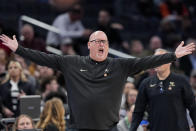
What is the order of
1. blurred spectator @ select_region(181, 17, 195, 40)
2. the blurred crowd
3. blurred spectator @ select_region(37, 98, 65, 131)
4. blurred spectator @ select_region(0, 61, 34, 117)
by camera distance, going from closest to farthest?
blurred spectator @ select_region(37, 98, 65, 131), the blurred crowd, blurred spectator @ select_region(0, 61, 34, 117), blurred spectator @ select_region(181, 17, 195, 40)

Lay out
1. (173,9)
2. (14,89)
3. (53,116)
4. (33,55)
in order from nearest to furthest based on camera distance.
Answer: (33,55), (53,116), (14,89), (173,9)

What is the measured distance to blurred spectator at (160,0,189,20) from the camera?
16719 millimetres

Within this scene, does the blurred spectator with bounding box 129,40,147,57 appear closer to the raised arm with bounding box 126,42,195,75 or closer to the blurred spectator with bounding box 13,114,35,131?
the blurred spectator with bounding box 13,114,35,131

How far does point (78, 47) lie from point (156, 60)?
7.58 meters

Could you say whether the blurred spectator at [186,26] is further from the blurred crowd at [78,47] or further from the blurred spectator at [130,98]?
the blurred spectator at [130,98]

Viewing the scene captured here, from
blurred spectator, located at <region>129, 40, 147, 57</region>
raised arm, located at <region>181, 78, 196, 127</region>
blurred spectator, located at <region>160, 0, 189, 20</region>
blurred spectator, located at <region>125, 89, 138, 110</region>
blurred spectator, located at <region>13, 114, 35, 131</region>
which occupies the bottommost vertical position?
blurred spectator, located at <region>13, 114, 35, 131</region>

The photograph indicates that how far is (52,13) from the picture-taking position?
16328 millimetres

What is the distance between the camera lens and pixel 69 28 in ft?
48.7

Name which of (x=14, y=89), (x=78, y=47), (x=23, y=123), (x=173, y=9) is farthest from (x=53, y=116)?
(x=173, y=9)

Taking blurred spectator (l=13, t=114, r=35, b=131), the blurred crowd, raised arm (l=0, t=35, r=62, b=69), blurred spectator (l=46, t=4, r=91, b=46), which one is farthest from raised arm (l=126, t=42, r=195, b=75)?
blurred spectator (l=46, t=4, r=91, b=46)

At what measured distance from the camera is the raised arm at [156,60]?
23.1ft

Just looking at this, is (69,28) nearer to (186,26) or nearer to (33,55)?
(186,26)

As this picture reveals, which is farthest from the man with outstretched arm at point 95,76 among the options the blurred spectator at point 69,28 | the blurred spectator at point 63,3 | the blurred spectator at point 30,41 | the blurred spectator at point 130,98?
the blurred spectator at point 63,3

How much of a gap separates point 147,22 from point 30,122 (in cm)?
807
